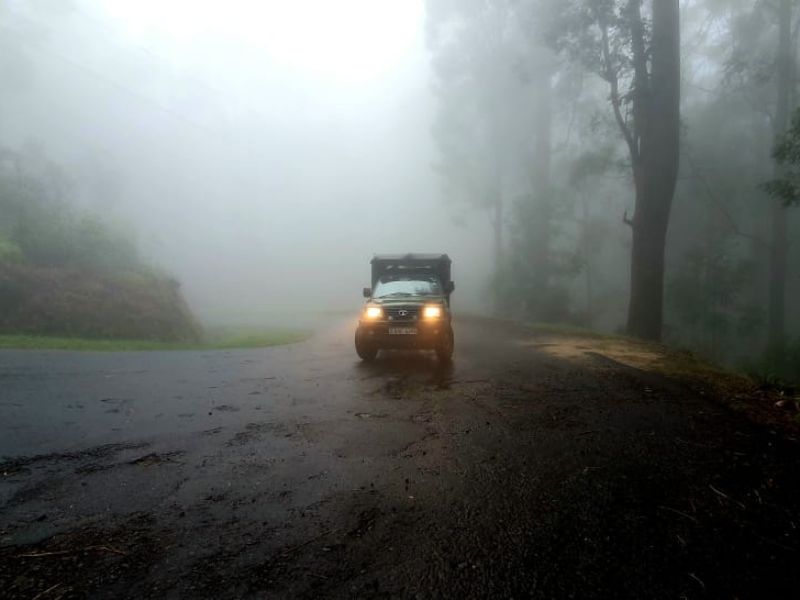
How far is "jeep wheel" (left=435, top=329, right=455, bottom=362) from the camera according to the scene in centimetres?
886

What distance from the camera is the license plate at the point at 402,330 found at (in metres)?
8.80

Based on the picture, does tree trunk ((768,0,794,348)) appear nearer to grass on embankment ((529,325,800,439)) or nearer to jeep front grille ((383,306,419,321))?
grass on embankment ((529,325,800,439))

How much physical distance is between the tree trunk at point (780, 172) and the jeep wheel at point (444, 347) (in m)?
16.1

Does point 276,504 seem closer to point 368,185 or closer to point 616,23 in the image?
point 616,23

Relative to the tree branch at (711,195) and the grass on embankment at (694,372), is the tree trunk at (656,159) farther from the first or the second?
the tree branch at (711,195)

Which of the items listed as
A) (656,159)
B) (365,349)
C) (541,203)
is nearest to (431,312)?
(365,349)

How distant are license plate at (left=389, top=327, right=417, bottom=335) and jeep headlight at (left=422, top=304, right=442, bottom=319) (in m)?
0.35

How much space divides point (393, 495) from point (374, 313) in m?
5.78

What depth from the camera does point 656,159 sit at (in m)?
12.5

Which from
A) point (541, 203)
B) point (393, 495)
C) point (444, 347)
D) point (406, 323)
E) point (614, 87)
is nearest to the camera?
point (393, 495)

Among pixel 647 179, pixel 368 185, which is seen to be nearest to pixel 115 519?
pixel 647 179

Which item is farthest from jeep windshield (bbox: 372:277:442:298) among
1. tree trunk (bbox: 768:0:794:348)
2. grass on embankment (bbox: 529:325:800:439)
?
tree trunk (bbox: 768:0:794:348)

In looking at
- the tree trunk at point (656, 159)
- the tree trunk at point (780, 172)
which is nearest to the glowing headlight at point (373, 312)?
the tree trunk at point (656, 159)

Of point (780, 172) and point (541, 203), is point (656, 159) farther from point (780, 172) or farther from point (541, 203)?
point (780, 172)
